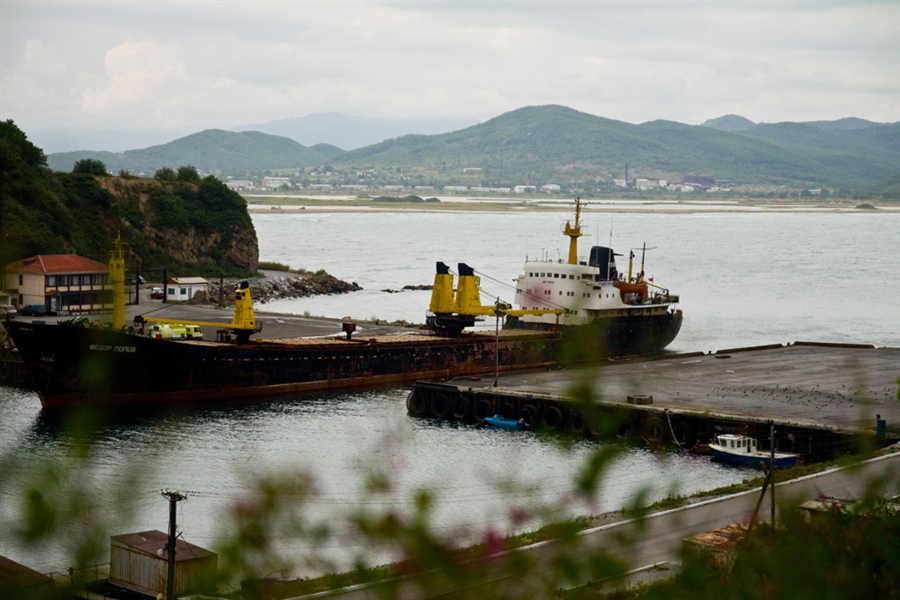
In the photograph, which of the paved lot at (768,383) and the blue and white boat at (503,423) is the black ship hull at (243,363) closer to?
the blue and white boat at (503,423)

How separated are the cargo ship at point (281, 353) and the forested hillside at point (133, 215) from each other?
2588 cm

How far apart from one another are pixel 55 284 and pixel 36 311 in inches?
77.5

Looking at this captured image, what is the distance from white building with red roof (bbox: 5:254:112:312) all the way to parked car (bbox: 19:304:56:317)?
213 mm

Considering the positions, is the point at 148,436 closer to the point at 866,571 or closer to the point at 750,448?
the point at 750,448

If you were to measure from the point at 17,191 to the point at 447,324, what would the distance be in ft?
109

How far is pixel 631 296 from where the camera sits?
174ft

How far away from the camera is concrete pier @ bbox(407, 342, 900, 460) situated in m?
31.5

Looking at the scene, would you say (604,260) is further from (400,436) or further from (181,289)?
(400,436)

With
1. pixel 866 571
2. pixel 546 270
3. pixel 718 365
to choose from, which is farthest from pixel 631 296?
pixel 866 571

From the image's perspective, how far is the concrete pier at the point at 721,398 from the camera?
3152cm

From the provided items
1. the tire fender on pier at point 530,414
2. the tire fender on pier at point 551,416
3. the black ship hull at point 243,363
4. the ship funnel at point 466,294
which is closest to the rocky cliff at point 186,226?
the ship funnel at point 466,294

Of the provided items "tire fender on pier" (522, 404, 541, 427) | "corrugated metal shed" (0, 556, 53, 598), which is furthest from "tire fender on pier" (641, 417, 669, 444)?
"corrugated metal shed" (0, 556, 53, 598)

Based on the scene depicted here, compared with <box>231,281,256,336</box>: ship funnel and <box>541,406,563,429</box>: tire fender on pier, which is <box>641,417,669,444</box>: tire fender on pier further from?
<box>231,281,256,336</box>: ship funnel

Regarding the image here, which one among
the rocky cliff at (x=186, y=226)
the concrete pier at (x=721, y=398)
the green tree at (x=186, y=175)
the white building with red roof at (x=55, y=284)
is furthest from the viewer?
the green tree at (x=186, y=175)
